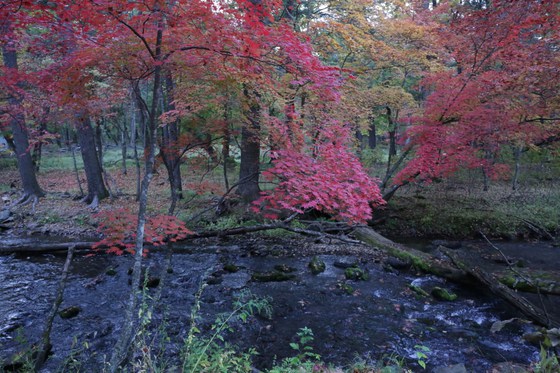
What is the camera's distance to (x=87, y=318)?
581 cm

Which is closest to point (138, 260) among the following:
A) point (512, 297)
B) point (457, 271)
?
point (512, 297)

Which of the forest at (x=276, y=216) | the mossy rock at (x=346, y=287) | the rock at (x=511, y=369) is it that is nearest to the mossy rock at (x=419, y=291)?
the forest at (x=276, y=216)

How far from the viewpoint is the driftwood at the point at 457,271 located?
5766mm

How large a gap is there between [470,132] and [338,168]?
6479 mm

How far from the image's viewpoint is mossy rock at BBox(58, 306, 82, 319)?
18.9ft

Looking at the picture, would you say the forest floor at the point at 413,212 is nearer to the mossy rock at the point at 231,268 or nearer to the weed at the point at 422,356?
the mossy rock at the point at 231,268

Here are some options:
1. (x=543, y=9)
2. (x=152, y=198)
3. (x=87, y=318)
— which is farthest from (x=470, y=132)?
(x=152, y=198)

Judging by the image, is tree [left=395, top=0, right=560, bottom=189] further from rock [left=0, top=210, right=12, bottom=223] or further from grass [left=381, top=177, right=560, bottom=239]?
rock [left=0, top=210, right=12, bottom=223]

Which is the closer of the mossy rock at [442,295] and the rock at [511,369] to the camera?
the rock at [511,369]

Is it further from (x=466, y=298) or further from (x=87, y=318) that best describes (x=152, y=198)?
(x=466, y=298)

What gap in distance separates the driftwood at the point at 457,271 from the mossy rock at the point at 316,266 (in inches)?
84.0

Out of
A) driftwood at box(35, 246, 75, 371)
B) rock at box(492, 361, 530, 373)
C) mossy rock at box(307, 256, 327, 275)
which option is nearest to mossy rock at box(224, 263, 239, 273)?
mossy rock at box(307, 256, 327, 275)

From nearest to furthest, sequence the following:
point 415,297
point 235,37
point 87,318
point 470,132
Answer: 1. point 235,37
2. point 87,318
3. point 415,297
4. point 470,132

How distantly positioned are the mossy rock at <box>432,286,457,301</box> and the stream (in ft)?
0.40
